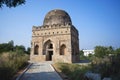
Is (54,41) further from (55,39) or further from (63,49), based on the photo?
(63,49)

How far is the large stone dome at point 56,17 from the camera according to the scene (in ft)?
106

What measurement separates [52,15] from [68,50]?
30.3ft

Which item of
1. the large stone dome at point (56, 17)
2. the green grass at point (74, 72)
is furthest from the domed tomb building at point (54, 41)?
the green grass at point (74, 72)

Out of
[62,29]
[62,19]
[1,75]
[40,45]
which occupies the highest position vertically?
[62,19]

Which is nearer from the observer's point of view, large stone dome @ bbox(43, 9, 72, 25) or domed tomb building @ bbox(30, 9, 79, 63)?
domed tomb building @ bbox(30, 9, 79, 63)

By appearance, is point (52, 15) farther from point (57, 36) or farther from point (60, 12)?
point (57, 36)

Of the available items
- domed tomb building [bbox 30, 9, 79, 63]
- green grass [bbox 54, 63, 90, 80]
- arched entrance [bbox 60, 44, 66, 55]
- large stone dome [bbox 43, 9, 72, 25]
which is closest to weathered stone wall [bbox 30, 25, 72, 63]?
domed tomb building [bbox 30, 9, 79, 63]

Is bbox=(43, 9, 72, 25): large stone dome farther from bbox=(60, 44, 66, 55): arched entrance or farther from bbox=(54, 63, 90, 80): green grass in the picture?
bbox=(54, 63, 90, 80): green grass

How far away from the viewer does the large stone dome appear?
32.3m

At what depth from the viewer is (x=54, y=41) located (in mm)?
29922

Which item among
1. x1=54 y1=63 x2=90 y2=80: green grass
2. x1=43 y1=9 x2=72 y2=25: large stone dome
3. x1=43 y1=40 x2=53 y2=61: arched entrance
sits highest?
x1=43 y1=9 x2=72 y2=25: large stone dome

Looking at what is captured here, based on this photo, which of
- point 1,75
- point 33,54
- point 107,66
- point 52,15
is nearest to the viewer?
point 1,75

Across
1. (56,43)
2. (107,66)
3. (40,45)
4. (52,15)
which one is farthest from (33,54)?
(107,66)

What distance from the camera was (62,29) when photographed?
97.5 feet
